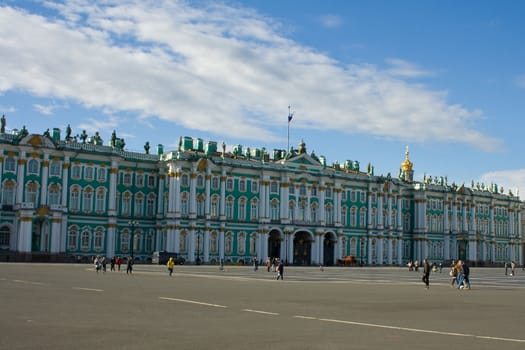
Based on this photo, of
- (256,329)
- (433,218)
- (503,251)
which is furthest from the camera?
(503,251)

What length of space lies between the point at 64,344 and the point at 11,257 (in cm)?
6660

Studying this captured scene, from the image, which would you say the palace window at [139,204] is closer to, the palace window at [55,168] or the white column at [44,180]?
the palace window at [55,168]

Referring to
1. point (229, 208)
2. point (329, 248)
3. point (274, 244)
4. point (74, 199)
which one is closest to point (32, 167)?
point (74, 199)

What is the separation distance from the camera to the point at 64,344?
13734 millimetres

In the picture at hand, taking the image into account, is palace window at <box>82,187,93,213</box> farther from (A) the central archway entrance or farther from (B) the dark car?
(A) the central archway entrance

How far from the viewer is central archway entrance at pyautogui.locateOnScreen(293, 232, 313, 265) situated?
100812mm

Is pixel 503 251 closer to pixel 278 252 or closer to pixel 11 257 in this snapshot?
pixel 278 252

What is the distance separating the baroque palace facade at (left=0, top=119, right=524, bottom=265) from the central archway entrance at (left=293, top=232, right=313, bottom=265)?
18 cm

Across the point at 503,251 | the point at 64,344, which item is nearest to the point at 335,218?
the point at 503,251

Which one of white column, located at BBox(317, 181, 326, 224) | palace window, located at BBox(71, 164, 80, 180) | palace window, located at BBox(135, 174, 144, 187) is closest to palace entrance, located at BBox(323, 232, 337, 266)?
white column, located at BBox(317, 181, 326, 224)

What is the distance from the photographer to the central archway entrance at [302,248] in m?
101

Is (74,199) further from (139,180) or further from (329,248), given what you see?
(329,248)

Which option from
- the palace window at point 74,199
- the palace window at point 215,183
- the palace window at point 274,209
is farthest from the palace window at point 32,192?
the palace window at point 274,209

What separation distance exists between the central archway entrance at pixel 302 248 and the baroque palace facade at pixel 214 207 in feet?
0.61
